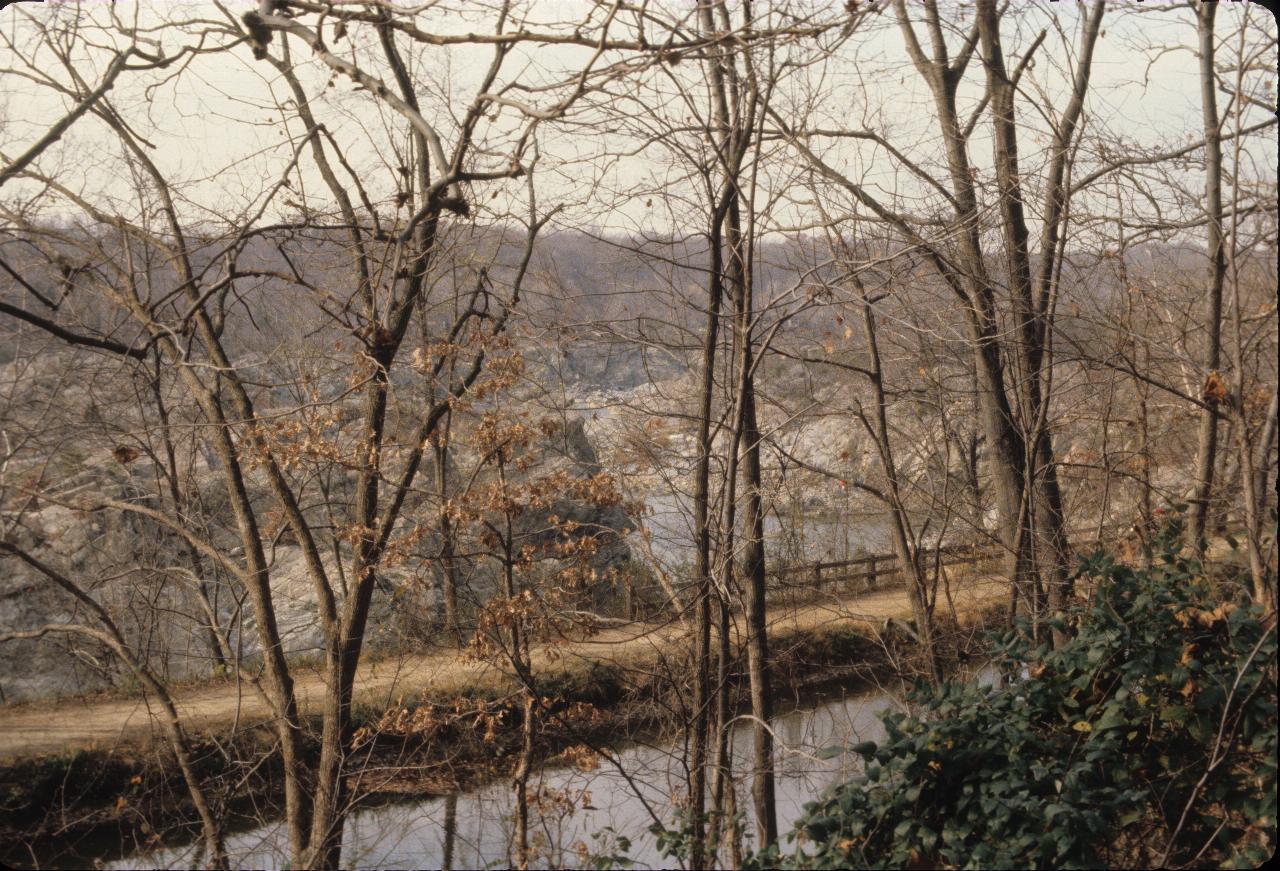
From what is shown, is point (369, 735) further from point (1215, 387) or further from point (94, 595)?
point (1215, 387)

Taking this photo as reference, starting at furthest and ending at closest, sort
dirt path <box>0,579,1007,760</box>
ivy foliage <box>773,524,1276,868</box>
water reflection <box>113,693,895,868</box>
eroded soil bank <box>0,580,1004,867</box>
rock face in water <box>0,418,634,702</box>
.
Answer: rock face in water <box>0,418,634,702</box>
dirt path <box>0,579,1007,760</box>
eroded soil bank <box>0,580,1004,867</box>
water reflection <box>113,693,895,868</box>
ivy foliage <box>773,524,1276,868</box>

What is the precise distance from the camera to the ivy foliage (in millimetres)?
3986

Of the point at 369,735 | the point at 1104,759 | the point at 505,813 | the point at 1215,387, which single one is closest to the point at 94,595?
the point at 369,735

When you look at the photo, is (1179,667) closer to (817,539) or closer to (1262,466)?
(1262,466)

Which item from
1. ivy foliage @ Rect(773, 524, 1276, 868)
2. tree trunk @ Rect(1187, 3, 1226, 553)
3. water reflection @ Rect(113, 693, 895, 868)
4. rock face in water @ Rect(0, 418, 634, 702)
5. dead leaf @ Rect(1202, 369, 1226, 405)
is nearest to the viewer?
ivy foliage @ Rect(773, 524, 1276, 868)

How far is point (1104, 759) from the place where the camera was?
428 centimetres

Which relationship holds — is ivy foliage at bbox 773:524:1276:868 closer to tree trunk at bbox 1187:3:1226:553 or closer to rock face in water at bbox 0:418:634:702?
tree trunk at bbox 1187:3:1226:553

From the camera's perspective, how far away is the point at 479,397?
361 inches

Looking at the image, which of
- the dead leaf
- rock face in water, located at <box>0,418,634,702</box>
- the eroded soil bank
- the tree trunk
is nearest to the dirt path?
the eroded soil bank

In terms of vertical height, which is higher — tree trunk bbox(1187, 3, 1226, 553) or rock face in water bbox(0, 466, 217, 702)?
tree trunk bbox(1187, 3, 1226, 553)

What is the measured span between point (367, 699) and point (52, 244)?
21.4 ft

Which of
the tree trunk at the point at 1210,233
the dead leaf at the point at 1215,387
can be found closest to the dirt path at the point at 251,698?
the tree trunk at the point at 1210,233

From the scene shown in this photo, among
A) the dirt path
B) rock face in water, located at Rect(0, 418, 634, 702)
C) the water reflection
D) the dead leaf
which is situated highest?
the dead leaf

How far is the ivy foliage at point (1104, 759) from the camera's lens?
13.1ft
